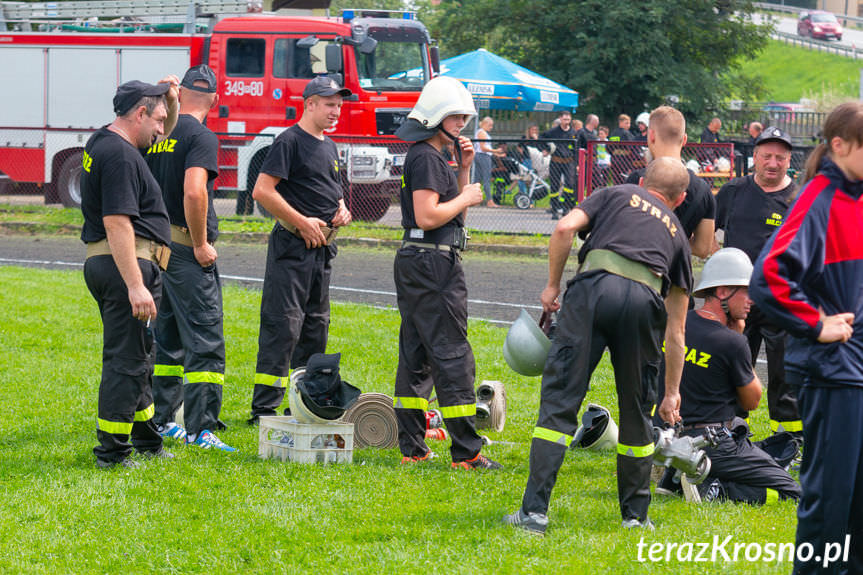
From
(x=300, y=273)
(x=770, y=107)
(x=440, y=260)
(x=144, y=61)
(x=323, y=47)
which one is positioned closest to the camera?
(x=440, y=260)

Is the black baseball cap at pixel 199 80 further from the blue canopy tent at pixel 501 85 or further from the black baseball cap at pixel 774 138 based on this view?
the blue canopy tent at pixel 501 85

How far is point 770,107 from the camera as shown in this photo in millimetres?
45531

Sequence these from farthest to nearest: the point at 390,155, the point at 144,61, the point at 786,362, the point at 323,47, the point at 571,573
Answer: the point at 144,61, the point at 323,47, the point at 390,155, the point at 571,573, the point at 786,362

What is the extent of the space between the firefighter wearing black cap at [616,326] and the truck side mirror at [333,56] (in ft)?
46.9

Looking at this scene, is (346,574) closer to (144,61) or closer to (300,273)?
(300,273)

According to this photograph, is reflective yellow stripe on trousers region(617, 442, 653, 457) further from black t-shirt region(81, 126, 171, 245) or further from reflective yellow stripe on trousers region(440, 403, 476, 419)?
black t-shirt region(81, 126, 171, 245)

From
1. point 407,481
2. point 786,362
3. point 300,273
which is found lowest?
point 407,481

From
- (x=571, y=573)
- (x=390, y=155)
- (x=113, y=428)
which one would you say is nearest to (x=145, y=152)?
(x=113, y=428)

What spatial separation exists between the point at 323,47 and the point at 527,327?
14.6m

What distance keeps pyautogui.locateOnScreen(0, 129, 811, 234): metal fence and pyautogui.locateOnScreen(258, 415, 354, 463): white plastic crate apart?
10.6 metres

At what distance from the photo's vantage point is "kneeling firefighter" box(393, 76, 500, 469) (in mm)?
6102

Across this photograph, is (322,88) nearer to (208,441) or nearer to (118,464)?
(208,441)

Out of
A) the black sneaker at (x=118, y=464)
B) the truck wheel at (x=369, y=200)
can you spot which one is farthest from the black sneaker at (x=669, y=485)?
the truck wheel at (x=369, y=200)

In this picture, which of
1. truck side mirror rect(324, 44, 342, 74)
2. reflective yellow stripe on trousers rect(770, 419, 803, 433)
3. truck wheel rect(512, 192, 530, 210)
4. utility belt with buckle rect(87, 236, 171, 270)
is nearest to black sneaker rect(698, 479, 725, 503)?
reflective yellow stripe on trousers rect(770, 419, 803, 433)
